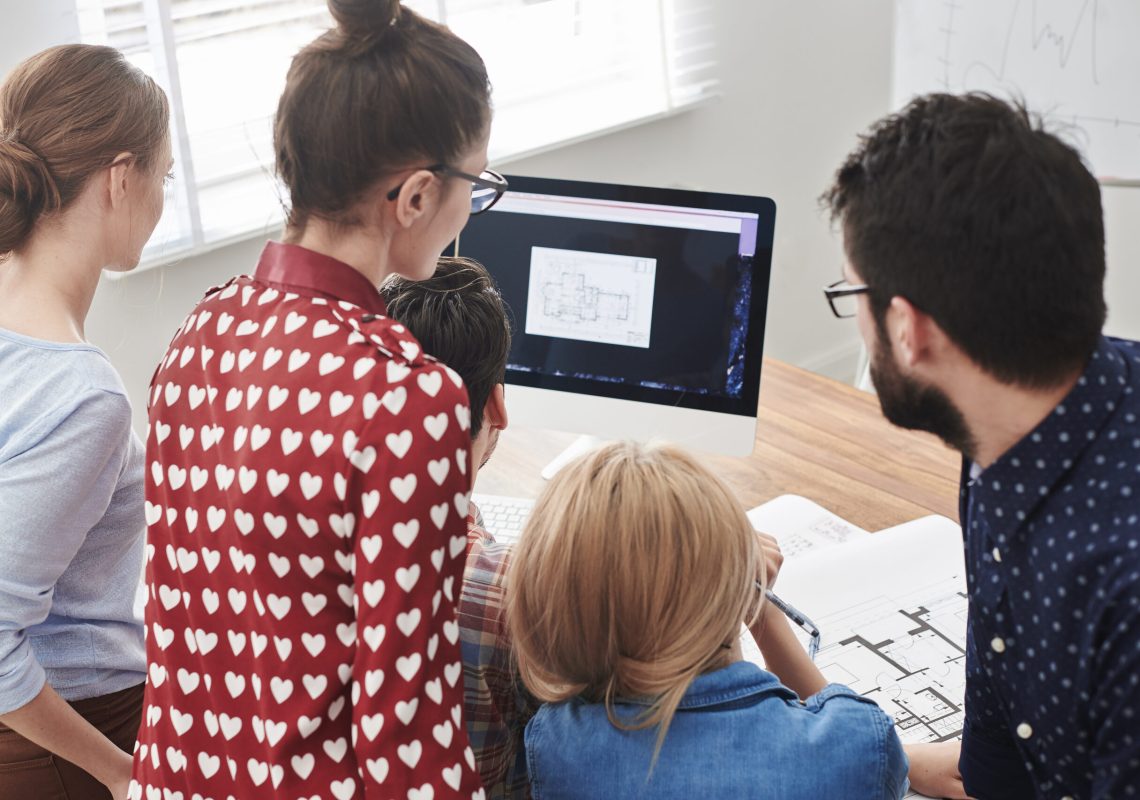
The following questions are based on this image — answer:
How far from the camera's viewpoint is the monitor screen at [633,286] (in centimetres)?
158

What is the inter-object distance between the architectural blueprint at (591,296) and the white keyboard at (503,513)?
0.26m

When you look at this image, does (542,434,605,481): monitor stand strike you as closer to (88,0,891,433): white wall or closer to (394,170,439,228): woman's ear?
(394,170,439,228): woman's ear

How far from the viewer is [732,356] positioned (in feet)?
5.23

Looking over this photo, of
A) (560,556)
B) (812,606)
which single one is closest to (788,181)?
(812,606)

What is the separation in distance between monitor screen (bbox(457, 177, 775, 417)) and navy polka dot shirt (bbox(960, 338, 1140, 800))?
2.23 feet

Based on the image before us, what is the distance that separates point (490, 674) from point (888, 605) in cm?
57

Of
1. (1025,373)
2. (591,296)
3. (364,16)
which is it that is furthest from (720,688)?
(591,296)

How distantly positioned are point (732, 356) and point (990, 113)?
0.79 metres

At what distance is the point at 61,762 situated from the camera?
1159 mm

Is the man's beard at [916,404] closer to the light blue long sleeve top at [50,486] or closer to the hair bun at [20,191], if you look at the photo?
the light blue long sleeve top at [50,486]

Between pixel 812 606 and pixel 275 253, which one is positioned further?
pixel 812 606

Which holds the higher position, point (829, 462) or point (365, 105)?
point (365, 105)

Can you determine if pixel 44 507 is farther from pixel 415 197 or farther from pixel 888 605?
pixel 888 605

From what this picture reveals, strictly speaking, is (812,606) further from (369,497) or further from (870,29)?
(870,29)
